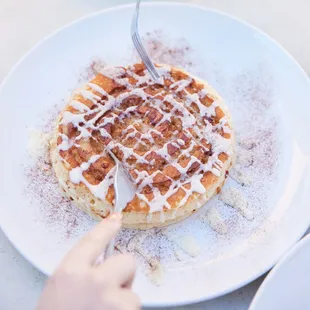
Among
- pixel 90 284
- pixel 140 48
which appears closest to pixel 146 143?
pixel 140 48

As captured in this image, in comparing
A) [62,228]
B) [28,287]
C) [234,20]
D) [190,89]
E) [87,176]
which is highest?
[234,20]

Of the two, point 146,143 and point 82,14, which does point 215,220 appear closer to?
point 146,143

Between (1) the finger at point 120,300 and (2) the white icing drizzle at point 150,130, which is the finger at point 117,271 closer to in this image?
(1) the finger at point 120,300

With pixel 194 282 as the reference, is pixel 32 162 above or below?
above

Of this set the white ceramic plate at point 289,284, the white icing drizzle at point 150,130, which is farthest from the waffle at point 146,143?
the white ceramic plate at point 289,284

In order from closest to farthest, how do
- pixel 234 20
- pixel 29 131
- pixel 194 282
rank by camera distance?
pixel 194 282 → pixel 29 131 → pixel 234 20

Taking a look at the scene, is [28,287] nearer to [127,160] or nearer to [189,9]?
[127,160]

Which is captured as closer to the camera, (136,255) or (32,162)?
(136,255)

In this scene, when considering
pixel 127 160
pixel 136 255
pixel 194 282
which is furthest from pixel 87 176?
pixel 194 282

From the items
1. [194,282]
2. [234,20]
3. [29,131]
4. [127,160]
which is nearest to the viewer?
[194,282]
